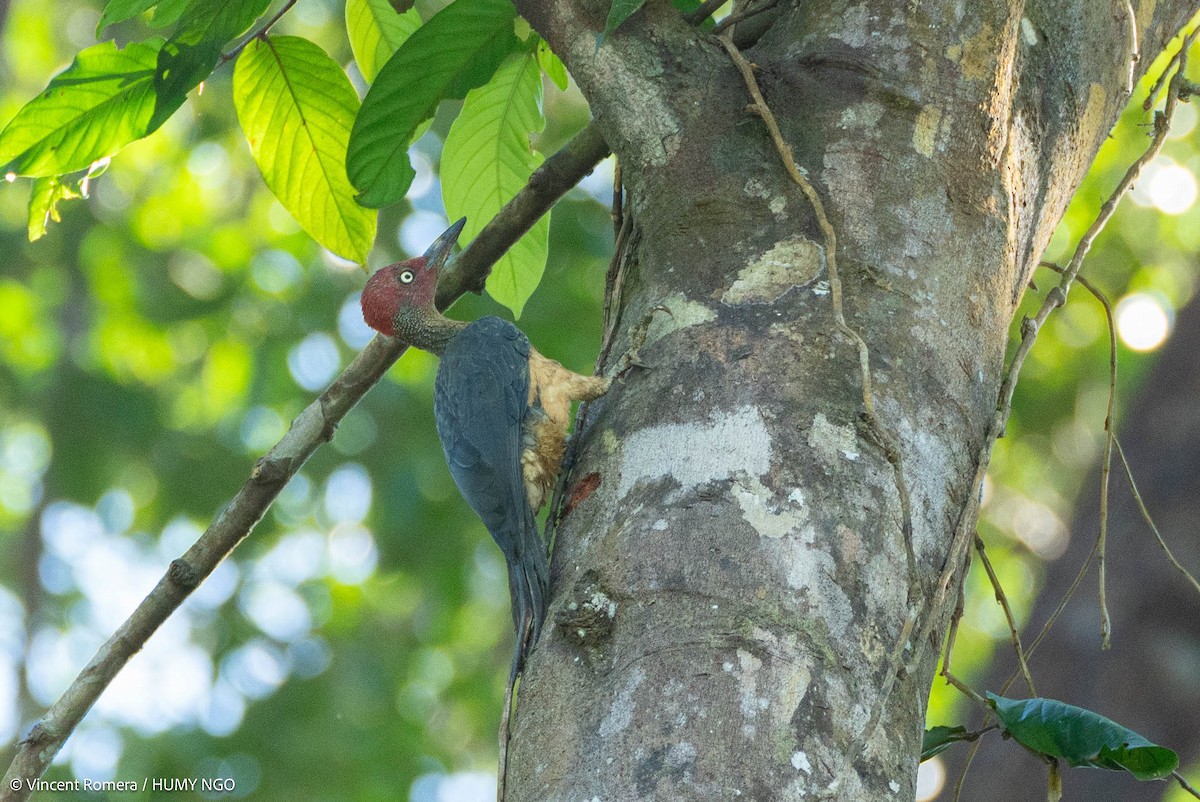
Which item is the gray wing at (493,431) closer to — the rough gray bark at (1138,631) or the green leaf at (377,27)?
the green leaf at (377,27)

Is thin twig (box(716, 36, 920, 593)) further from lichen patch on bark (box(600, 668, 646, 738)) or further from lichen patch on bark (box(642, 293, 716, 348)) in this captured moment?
lichen patch on bark (box(600, 668, 646, 738))

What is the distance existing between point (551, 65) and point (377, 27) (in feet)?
1.54

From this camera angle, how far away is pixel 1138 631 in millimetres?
5973

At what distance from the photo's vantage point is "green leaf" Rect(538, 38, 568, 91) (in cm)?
306

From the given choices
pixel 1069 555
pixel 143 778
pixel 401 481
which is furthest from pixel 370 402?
pixel 1069 555

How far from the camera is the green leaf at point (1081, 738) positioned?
1.97 metres

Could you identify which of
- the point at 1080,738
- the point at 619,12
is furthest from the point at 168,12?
the point at 1080,738

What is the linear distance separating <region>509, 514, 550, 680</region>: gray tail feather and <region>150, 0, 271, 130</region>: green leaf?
4.15 feet

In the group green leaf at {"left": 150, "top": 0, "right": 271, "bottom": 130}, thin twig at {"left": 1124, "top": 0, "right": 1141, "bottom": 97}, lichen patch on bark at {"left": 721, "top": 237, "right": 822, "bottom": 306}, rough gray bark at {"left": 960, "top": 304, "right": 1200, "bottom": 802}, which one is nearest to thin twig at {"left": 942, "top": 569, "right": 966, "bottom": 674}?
lichen patch on bark at {"left": 721, "top": 237, "right": 822, "bottom": 306}

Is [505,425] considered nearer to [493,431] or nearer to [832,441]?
[493,431]

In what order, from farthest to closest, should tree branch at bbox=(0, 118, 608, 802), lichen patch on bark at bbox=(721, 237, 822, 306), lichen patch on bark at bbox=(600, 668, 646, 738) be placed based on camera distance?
tree branch at bbox=(0, 118, 608, 802)
lichen patch on bark at bbox=(721, 237, 822, 306)
lichen patch on bark at bbox=(600, 668, 646, 738)

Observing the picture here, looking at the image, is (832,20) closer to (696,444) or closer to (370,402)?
(696,444)

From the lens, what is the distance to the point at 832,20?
2.37 metres

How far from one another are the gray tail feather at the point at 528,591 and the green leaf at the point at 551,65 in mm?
1179
